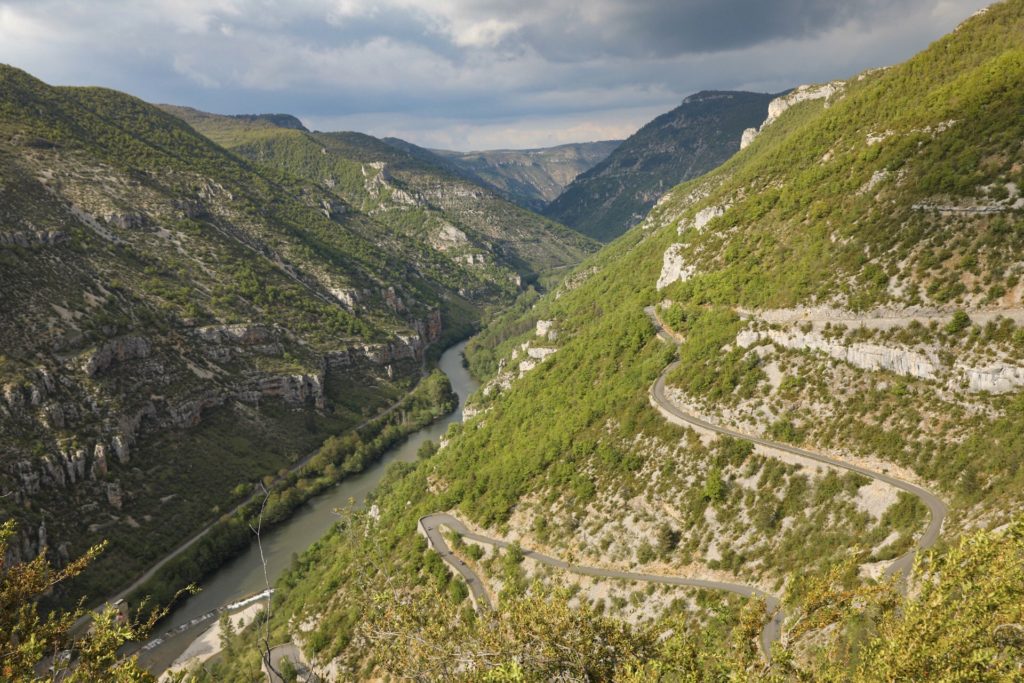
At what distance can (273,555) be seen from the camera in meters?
74.3

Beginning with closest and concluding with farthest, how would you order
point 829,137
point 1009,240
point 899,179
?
point 1009,240
point 899,179
point 829,137

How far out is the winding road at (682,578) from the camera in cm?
2346

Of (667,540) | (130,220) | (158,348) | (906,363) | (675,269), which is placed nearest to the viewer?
(906,363)

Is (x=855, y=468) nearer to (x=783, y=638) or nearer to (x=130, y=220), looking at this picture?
(x=783, y=638)

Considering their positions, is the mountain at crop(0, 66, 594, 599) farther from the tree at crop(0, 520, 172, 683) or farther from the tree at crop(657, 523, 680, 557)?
the tree at crop(657, 523, 680, 557)

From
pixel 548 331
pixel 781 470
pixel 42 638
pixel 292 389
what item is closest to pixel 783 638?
pixel 42 638

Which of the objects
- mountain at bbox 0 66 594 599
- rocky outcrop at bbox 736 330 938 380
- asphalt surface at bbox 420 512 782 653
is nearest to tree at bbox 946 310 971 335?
rocky outcrop at bbox 736 330 938 380

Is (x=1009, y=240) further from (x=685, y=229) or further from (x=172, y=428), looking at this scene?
(x=172, y=428)

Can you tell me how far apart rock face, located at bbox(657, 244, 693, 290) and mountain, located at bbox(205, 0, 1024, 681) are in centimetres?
63

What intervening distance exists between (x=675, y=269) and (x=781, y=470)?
35987 millimetres

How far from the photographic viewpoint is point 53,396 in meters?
72.6

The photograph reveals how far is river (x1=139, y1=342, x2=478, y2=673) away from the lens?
A: 196 ft

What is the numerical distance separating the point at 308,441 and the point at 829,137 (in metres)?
97.5

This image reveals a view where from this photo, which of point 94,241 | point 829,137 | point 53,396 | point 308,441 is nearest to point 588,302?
point 829,137
